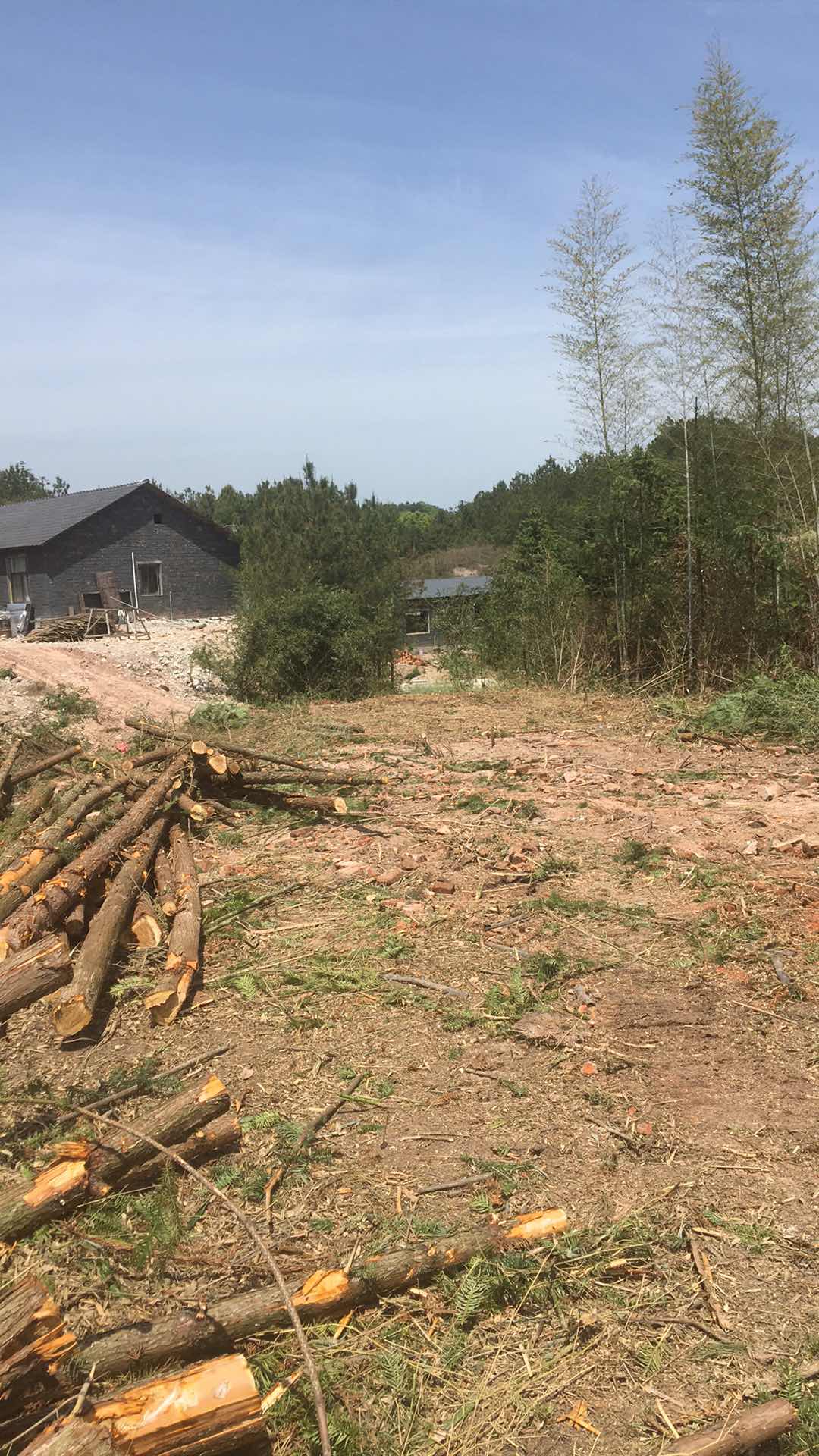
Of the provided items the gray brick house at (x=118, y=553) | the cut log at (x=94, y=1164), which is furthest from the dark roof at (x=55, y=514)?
the cut log at (x=94, y=1164)

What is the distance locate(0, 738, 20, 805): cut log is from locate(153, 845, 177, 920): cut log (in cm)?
189

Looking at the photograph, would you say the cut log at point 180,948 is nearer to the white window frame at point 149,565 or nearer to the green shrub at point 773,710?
the green shrub at point 773,710

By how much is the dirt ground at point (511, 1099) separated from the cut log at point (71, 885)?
0.39m

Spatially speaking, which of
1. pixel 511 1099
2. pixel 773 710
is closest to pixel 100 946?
pixel 511 1099

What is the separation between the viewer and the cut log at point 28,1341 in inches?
79.4

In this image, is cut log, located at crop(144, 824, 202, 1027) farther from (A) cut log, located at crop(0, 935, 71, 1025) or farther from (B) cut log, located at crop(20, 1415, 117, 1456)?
(B) cut log, located at crop(20, 1415, 117, 1456)

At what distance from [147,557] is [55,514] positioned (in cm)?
268

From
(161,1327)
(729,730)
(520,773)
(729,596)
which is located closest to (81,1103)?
(161,1327)

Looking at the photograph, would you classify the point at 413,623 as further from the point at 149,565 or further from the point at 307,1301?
the point at 307,1301

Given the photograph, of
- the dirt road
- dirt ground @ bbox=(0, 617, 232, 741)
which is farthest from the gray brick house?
the dirt road

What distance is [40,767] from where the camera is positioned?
719 centimetres

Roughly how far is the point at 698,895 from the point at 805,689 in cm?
485

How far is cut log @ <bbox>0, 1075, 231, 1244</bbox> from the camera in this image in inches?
103

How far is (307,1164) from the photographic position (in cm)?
304
